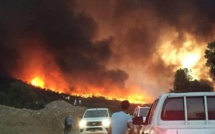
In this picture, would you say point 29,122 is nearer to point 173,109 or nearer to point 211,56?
point 211,56

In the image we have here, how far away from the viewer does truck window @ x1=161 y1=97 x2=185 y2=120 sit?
9680mm

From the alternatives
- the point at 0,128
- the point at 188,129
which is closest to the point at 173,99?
the point at 188,129

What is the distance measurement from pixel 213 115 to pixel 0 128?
1249 inches

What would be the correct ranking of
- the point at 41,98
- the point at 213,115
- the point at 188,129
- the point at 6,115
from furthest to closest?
1. the point at 41,98
2. the point at 6,115
3. the point at 213,115
4. the point at 188,129

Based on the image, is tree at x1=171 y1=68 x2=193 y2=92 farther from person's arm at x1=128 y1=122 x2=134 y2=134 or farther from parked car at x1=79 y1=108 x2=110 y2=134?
person's arm at x1=128 y1=122 x2=134 y2=134

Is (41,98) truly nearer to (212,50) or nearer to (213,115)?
(212,50)

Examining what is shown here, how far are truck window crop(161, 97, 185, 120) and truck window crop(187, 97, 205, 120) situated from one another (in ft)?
0.41

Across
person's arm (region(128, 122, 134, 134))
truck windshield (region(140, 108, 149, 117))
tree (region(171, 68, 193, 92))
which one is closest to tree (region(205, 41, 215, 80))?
tree (region(171, 68, 193, 92))

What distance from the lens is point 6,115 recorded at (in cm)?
4822

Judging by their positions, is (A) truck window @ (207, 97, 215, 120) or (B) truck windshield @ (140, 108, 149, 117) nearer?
(A) truck window @ (207, 97, 215, 120)

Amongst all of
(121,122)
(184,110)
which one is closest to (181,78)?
(121,122)

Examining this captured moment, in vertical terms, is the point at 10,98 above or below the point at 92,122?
above

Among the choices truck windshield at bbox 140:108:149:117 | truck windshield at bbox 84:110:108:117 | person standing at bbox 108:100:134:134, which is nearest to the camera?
person standing at bbox 108:100:134:134

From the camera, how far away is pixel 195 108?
9695mm
